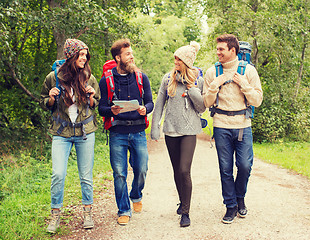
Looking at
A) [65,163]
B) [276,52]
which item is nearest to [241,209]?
[65,163]

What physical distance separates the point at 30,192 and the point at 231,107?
3880 mm

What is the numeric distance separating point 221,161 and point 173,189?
2006 mm

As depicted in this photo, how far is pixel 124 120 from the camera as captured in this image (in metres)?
4.46

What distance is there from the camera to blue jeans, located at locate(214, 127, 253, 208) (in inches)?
176

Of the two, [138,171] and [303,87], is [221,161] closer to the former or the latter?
[138,171]

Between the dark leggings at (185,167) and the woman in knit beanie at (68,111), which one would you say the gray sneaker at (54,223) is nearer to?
the woman in knit beanie at (68,111)

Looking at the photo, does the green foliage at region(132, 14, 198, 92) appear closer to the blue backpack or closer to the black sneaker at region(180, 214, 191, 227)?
the blue backpack

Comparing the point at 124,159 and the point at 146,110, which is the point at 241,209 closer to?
the point at 124,159

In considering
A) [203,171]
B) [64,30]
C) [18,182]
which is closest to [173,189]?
[203,171]

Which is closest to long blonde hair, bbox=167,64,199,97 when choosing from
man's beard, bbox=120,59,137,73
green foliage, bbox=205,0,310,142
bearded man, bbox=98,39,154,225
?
bearded man, bbox=98,39,154,225

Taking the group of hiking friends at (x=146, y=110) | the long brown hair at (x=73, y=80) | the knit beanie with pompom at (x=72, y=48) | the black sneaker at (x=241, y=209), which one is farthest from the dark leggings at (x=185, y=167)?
the knit beanie with pompom at (x=72, y=48)

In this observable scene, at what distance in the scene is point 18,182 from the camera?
6.68m

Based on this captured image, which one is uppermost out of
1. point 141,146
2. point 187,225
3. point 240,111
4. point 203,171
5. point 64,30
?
point 64,30

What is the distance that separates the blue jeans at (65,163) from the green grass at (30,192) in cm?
48
